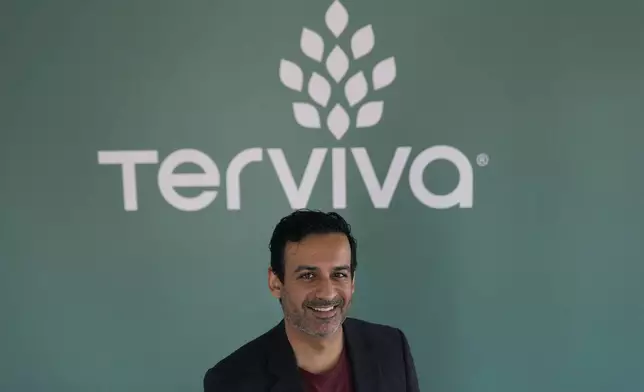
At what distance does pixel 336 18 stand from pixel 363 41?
0.13 m

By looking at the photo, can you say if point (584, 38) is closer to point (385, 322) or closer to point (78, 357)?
point (385, 322)

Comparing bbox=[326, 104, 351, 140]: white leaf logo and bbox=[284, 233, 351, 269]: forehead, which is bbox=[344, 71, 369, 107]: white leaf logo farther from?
bbox=[284, 233, 351, 269]: forehead

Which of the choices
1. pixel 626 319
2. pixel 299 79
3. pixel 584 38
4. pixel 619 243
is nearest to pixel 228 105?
pixel 299 79

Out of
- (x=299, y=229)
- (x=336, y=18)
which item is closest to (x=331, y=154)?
(x=336, y=18)

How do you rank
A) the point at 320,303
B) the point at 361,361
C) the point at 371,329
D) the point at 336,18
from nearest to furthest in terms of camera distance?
the point at 320,303
the point at 361,361
the point at 371,329
the point at 336,18

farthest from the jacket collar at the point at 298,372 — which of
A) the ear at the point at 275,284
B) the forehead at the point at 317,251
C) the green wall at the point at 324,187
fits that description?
the green wall at the point at 324,187

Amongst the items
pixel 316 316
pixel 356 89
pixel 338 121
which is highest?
pixel 356 89

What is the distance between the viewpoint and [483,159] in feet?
6.15

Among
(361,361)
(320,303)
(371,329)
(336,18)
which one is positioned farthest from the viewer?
(336,18)

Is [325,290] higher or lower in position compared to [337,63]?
lower

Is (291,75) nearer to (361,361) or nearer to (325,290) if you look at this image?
(325,290)

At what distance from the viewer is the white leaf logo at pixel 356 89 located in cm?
185

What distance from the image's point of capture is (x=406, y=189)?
1886 millimetres

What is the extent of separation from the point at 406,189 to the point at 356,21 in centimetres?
64
